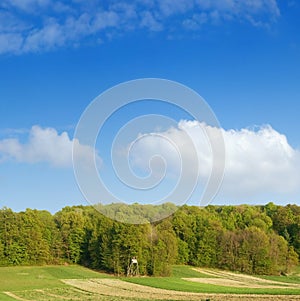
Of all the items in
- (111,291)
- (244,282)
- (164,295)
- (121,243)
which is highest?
(121,243)

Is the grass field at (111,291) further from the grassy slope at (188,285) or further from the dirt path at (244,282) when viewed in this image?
the dirt path at (244,282)

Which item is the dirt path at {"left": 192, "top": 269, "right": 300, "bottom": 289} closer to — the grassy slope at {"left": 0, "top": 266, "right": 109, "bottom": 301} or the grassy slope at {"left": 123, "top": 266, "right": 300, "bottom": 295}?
the grassy slope at {"left": 123, "top": 266, "right": 300, "bottom": 295}

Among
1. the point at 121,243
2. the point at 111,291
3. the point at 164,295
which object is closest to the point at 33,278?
the point at 121,243

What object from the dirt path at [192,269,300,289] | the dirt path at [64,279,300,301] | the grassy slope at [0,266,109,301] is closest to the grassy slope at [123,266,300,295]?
the dirt path at [192,269,300,289]

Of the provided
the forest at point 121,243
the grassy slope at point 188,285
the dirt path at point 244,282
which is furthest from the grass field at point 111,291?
the forest at point 121,243

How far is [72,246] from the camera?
7331 cm

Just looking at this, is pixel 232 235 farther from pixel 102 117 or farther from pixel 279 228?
pixel 102 117

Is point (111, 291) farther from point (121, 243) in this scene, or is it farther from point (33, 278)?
point (121, 243)

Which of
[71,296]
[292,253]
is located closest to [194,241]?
[292,253]

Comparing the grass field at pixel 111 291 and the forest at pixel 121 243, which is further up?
the forest at pixel 121 243

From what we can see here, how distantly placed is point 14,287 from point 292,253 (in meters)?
48.8

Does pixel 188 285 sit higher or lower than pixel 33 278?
higher

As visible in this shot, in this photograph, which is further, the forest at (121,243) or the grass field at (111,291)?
the forest at (121,243)

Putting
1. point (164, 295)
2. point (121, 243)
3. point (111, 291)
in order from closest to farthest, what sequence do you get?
point (164, 295) → point (111, 291) → point (121, 243)
